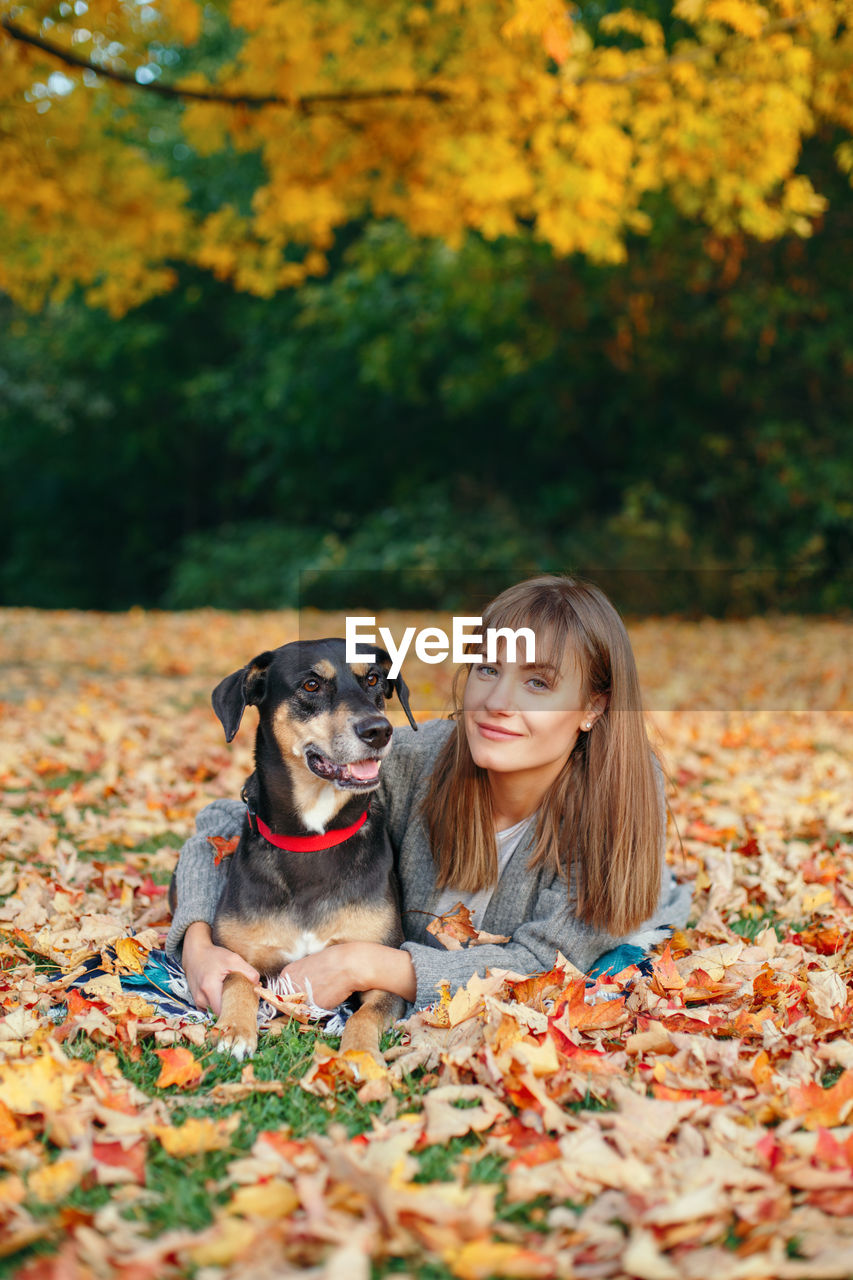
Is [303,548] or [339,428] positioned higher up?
[339,428]

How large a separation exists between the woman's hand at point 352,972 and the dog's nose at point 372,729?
59 cm

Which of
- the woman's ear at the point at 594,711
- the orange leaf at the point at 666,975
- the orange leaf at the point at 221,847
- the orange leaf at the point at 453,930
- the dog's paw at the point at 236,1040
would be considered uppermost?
the woman's ear at the point at 594,711

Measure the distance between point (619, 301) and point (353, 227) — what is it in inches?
304

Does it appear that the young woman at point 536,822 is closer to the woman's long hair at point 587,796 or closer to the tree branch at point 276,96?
the woman's long hair at point 587,796

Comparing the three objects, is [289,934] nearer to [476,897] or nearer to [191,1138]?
[476,897]

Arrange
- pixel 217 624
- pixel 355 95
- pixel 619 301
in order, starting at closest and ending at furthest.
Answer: pixel 355 95, pixel 217 624, pixel 619 301

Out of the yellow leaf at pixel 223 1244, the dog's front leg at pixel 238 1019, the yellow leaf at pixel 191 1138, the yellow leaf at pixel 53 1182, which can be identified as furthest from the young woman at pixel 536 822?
the yellow leaf at pixel 223 1244

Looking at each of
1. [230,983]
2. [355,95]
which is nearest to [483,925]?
[230,983]

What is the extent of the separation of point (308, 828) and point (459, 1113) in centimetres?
103

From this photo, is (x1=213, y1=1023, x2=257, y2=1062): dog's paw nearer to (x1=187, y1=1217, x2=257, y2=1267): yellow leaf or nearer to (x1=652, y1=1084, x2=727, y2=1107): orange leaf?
(x1=187, y1=1217, x2=257, y2=1267): yellow leaf

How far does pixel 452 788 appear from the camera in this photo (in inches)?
137

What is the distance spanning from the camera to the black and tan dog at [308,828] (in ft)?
10.4

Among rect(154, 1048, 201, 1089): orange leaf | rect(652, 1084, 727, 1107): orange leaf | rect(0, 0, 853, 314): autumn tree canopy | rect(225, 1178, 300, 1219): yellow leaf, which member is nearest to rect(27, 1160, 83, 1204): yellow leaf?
rect(225, 1178, 300, 1219): yellow leaf

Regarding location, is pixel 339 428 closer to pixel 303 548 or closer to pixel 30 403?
pixel 303 548
